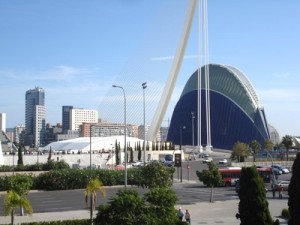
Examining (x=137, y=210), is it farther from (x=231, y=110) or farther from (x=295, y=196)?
(x=231, y=110)

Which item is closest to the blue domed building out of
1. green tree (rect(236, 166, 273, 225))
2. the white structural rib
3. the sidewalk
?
the white structural rib

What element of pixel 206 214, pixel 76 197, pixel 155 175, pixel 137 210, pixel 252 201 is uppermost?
pixel 155 175

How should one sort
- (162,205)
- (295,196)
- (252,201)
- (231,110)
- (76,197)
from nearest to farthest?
(295,196) < (252,201) < (162,205) < (76,197) < (231,110)

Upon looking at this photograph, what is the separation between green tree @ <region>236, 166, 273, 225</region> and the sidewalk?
6425mm

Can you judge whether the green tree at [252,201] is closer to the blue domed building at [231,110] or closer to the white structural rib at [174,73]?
the white structural rib at [174,73]

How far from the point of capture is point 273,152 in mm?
88188

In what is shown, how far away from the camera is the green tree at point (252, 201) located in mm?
14547

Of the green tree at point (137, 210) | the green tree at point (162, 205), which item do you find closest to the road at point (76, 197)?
the green tree at point (162, 205)

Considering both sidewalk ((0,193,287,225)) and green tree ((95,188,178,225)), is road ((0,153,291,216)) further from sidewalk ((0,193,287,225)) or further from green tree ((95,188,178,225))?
green tree ((95,188,178,225))

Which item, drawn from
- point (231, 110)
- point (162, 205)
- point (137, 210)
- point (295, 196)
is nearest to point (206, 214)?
point (162, 205)

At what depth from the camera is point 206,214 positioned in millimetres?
23828

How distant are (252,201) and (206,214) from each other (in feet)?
30.9

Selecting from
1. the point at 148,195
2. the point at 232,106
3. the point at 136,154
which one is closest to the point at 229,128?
the point at 232,106

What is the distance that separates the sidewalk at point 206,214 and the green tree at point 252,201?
21.1ft
